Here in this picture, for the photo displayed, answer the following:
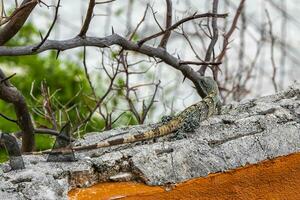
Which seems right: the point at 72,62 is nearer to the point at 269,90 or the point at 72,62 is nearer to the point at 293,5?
the point at 269,90

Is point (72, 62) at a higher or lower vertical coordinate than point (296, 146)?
higher

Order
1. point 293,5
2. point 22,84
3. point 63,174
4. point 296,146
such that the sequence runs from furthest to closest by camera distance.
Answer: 1. point 293,5
2. point 22,84
3. point 296,146
4. point 63,174

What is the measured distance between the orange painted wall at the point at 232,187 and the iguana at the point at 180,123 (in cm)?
16

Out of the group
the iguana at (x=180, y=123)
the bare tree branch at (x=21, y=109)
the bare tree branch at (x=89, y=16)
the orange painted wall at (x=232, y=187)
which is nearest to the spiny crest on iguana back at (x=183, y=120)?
the iguana at (x=180, y=123)

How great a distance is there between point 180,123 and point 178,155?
9.1 inches

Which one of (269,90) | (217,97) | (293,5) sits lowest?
(217,97)

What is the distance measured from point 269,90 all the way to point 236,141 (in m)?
3.82

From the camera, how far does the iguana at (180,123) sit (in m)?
2.39

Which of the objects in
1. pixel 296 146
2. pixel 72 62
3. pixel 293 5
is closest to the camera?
pixel 296 146

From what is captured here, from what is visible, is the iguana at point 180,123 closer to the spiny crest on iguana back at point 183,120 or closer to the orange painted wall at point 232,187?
the spiny crest on iguana back at point 183,120

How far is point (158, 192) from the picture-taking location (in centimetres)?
232

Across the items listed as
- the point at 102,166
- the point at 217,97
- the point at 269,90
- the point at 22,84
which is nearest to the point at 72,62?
the point at 22,84

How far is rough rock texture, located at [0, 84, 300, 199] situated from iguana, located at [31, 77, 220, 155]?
0.03 meters

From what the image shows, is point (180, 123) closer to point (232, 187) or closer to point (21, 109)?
point (232, 187)
